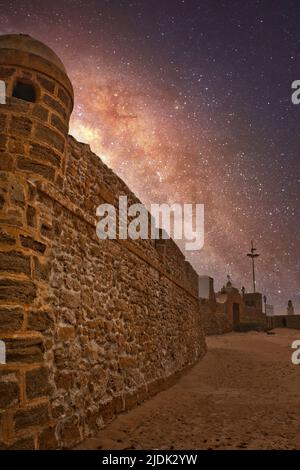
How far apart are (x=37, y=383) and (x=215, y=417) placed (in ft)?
11.5

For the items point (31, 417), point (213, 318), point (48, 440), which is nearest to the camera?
point (31, 417)

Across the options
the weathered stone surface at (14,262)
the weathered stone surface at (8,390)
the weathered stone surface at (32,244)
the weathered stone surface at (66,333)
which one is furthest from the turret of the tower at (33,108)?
the weathered stone surface at (8,390)

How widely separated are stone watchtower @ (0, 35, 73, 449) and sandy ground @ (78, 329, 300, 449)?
4.34 feet

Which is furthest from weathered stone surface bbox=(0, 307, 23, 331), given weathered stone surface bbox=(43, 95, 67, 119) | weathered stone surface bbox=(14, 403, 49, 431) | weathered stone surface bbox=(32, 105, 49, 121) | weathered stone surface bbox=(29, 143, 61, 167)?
weathered stone surface bbox=(43, 95, 67, 119)

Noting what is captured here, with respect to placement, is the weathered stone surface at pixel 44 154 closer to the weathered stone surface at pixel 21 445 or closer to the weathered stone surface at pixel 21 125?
the weathered stone surface at pixel 21 125

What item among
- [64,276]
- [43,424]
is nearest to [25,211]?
[64,276]

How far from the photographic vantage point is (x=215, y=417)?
5.78 metres

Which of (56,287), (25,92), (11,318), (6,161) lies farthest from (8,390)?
(25,92)

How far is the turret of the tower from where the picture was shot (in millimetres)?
4055

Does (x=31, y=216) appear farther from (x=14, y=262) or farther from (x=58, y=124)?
(x=58, y=124)

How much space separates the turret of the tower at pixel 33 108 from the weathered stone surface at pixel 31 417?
2.54m

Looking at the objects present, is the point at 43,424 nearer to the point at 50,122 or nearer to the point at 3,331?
the point at 3,331

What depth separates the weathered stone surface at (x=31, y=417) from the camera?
3.27 metres

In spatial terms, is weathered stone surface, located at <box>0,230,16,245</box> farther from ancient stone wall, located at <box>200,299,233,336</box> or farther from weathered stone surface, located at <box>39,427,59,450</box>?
ancient stone wall, located at <box>200,299,233,336</box>
